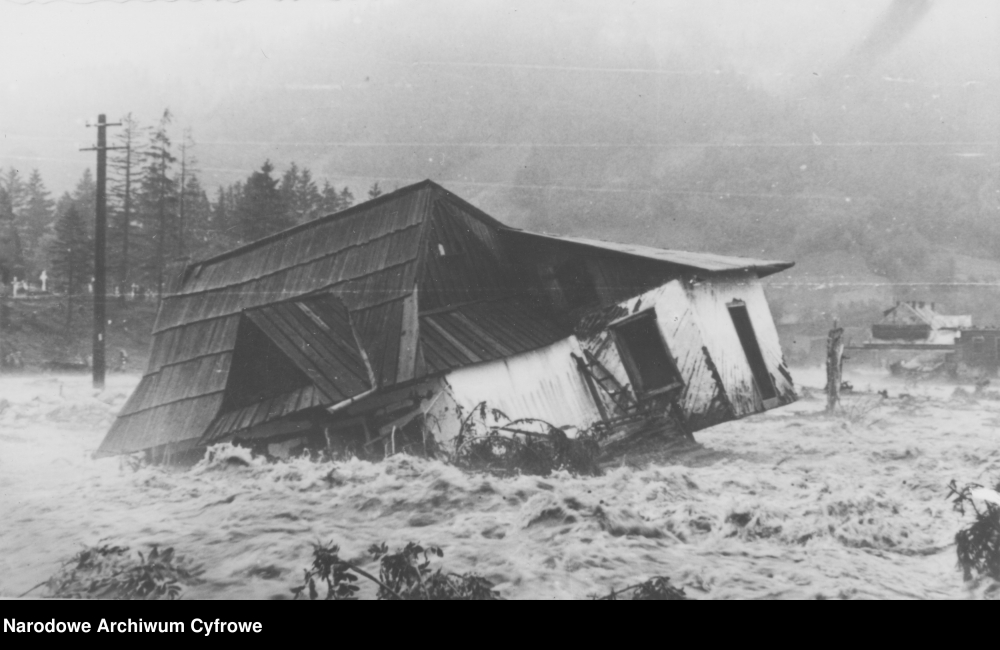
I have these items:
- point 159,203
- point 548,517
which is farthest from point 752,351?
point 159,203

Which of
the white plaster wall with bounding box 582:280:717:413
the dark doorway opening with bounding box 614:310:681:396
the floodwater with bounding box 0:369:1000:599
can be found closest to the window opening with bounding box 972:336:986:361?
the floodwater with bounding box 0:369:1000:599

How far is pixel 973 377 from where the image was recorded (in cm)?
666

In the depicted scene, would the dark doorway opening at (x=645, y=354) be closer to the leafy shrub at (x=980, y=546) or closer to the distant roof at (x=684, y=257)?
the distant roof at (x=684, y=257)

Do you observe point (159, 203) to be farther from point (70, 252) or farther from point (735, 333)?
point (735, 333)

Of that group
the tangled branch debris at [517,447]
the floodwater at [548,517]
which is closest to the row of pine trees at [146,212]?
the floodwater at [548,517]

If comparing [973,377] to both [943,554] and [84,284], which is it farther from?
[84,284]

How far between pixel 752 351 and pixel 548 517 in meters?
5.58

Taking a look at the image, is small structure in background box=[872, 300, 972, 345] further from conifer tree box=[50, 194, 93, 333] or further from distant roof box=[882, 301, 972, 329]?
conifer tree box=[50, 194, 93, 333]

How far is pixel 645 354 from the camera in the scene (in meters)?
8.30

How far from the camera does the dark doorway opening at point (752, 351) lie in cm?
904

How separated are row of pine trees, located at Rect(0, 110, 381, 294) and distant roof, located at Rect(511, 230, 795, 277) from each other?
2.55 m

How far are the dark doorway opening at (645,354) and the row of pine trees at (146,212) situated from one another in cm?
379

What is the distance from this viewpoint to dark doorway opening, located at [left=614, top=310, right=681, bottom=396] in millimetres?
8094

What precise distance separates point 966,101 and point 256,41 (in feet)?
22.6
